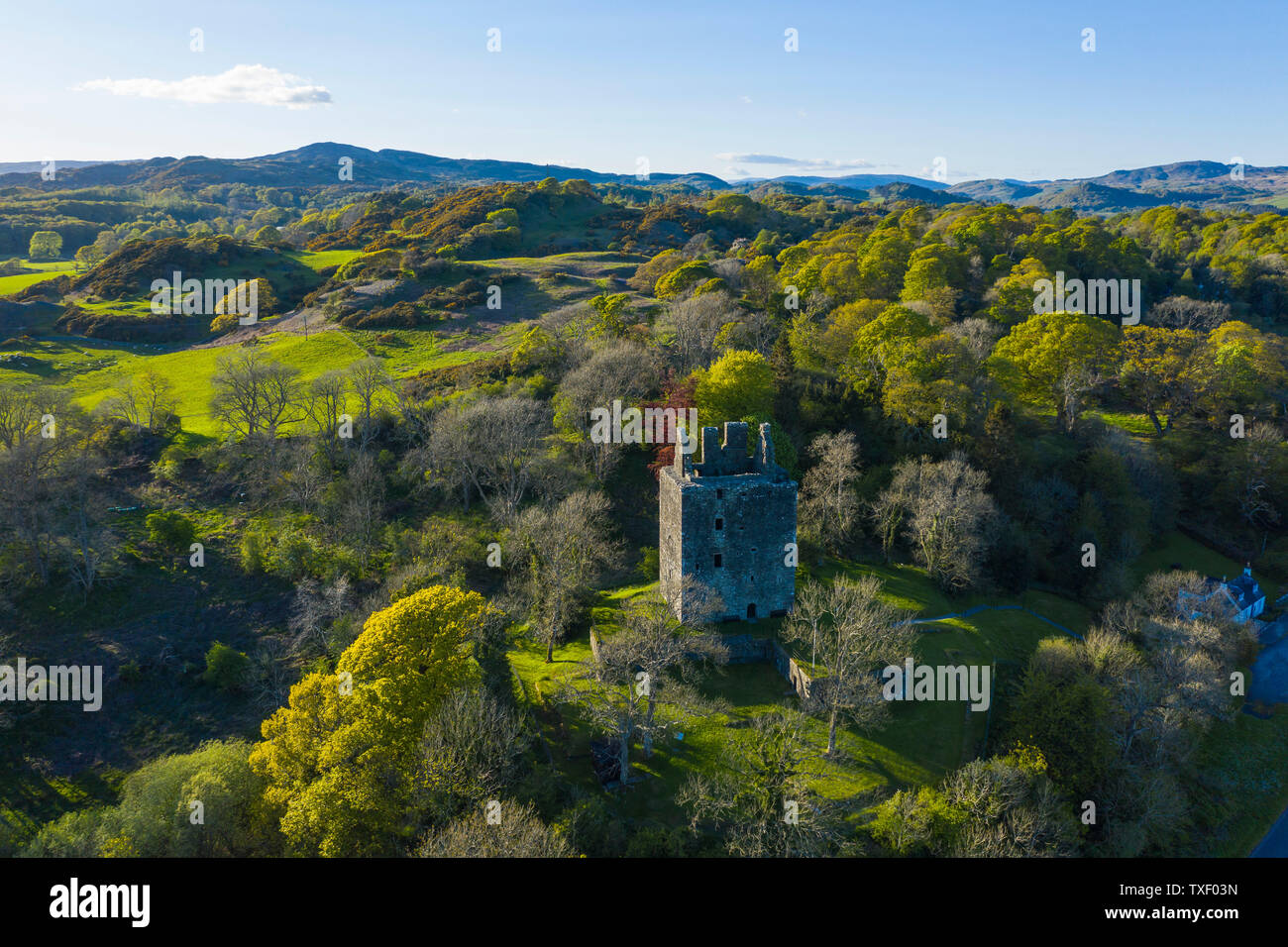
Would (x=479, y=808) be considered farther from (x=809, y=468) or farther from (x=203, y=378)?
(x=203, y=378)

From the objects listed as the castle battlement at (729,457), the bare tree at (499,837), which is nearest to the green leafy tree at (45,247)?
the castle battlement at (729,457)

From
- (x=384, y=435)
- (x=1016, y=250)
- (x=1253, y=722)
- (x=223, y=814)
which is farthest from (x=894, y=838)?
(x=1016, y=250)

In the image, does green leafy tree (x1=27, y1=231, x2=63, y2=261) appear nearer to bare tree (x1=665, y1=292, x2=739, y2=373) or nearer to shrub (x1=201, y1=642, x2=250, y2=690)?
bare tree (x1=665, y1=292, x2=739, y2=373)

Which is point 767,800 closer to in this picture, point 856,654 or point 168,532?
point 856,654

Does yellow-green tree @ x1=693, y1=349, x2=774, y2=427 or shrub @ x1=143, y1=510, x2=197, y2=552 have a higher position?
yellow-green tree @ x1=693, y1=349, x2=774, y2=427

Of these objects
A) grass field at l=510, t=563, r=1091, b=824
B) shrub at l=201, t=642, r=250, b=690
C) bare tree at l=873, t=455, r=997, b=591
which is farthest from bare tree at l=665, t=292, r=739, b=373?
shrub at l=201, t=642, r=250, b=690

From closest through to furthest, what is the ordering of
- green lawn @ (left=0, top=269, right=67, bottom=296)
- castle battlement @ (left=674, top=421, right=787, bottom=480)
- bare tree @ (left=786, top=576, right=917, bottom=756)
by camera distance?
bare tree @ (left=786, top=576, right=917, bottom=756) → castle battlement @ (left=674, top=421, right=787, bottom=480) → green lawn @ (left=0, top=269, right=67, bottom=296)

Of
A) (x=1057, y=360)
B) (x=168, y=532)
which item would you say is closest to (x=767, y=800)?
(x=168, y=532)
